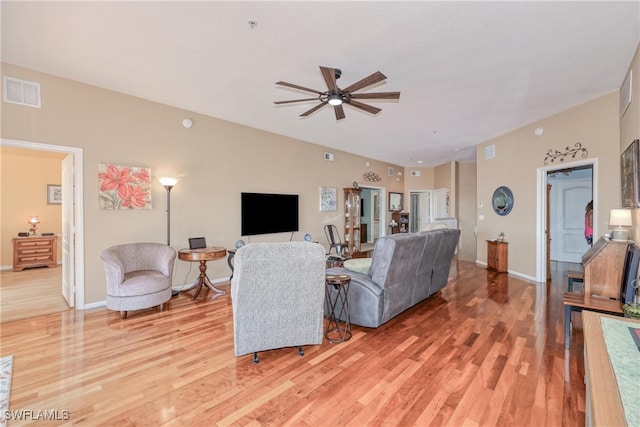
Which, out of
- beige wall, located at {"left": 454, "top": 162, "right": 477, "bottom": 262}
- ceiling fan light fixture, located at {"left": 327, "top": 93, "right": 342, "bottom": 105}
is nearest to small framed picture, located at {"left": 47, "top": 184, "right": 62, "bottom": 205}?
ceiling fan light fixture, located at {"left": 327, "top": 93, "right": 342, "bottom": 105}

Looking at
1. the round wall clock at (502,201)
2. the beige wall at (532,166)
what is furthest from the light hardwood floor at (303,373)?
the round wall clock at (502,201)

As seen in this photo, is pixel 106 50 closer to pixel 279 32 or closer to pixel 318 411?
pixel 279 32

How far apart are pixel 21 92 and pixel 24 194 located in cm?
460

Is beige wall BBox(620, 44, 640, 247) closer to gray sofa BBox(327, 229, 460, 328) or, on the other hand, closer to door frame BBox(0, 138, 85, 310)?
gray sofa BBox(327, 229, 460, 328)

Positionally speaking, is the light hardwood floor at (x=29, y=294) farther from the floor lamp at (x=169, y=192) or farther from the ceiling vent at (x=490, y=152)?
the ceiling vent at (x=490, y=152)

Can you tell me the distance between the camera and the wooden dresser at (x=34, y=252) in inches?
238

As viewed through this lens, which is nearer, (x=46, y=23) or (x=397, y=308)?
(x=46, y=23)

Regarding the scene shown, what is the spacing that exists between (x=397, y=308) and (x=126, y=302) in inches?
128

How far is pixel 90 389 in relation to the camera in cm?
211

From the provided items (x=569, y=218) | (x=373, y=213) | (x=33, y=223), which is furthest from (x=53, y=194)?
(x=569, y=218)

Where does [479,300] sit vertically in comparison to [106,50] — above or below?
below

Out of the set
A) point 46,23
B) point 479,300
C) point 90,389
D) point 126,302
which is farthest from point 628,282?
point 46,23

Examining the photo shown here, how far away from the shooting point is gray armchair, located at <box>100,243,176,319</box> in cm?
344

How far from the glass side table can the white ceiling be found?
7.63 feet
